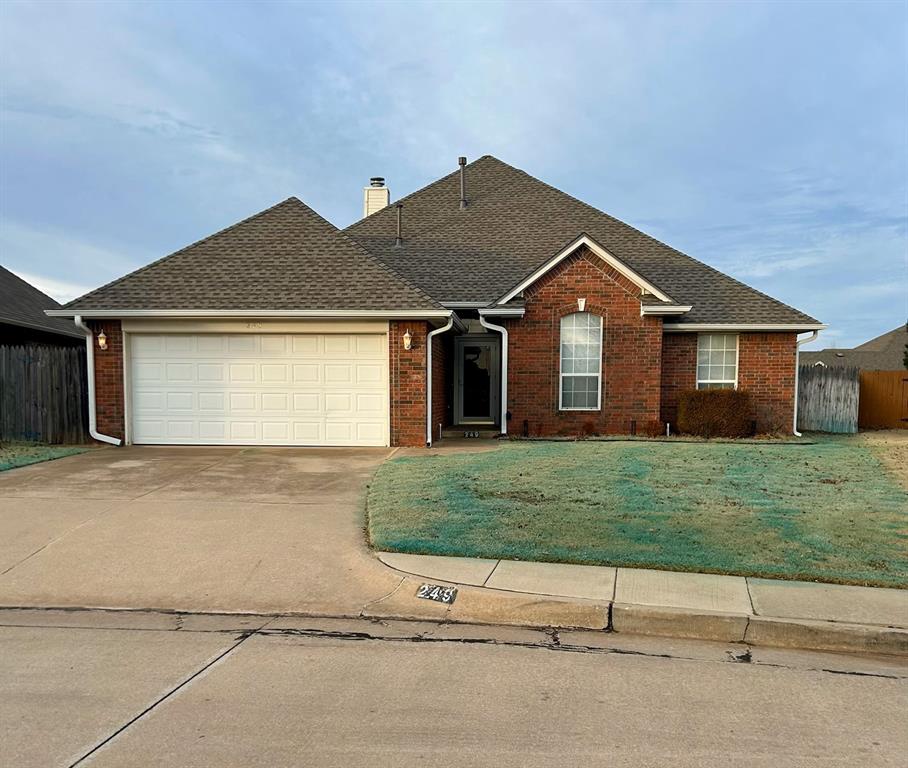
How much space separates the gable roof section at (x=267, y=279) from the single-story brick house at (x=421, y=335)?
4cm

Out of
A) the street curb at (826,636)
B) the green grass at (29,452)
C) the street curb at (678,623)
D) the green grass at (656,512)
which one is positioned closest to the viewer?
the street curb at (826,636)

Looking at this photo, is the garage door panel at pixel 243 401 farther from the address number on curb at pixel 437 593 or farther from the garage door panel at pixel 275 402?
the address number on curb at pixel 437 593

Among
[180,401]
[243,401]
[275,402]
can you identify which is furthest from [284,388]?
[180,401]

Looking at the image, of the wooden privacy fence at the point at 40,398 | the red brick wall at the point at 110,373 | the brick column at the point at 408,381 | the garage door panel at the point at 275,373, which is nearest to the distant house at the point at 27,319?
the wooden privacy fence at the point at 40,398

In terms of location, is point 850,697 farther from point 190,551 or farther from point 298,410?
point 298,410

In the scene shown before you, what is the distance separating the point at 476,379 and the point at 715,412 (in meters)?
5.91

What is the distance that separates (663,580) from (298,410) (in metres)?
9.18

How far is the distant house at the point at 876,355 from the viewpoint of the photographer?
1695 inches

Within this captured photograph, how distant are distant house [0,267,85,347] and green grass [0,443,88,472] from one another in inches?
299

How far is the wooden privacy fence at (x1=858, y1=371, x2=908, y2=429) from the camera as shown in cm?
1908

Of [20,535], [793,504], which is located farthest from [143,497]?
[793,504]

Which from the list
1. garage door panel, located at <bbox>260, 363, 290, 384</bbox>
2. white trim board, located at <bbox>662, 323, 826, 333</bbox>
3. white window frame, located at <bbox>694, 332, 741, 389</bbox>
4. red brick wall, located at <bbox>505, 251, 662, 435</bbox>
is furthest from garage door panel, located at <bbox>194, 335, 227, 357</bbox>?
white window frame, located at <bbox>694, 332, 741, 389</bbox>

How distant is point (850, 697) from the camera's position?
12.5ft

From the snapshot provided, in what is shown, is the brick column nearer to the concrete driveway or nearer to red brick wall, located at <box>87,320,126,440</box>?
the concrete driveway
